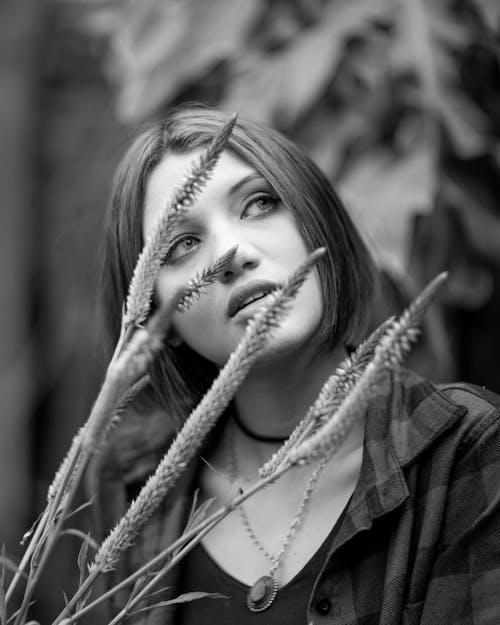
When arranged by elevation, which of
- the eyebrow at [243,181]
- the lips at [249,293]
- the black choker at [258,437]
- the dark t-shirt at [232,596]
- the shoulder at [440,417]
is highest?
the eyebrow at [243,181]

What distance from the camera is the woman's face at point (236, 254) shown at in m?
0.83

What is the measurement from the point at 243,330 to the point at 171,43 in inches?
35.0

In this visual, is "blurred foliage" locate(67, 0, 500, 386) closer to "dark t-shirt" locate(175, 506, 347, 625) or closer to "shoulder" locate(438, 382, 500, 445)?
"shoulder" locate(438, 382, 500, 445)

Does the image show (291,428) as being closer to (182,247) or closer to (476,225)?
(182,247)

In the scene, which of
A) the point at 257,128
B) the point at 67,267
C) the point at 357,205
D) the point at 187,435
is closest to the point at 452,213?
the point at 357,205

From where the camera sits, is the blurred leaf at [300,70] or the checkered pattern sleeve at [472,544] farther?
the blurred leaf at [300,70]

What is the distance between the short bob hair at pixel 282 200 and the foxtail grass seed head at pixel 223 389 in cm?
35

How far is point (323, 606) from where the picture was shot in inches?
31.8

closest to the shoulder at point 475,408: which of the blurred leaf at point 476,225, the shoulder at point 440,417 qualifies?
the shoulder at point 440,417

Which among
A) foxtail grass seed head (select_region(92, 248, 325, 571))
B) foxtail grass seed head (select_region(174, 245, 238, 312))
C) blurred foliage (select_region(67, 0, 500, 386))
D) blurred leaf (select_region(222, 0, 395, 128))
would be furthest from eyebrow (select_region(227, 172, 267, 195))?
blurred leaf (select_region(222, 0, 395, 128))

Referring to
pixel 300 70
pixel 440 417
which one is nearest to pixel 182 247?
pixel 440 417

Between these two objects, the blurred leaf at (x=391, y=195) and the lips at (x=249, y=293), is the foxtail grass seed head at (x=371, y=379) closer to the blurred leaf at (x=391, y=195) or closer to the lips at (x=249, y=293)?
the lips at (x=249, y=293)

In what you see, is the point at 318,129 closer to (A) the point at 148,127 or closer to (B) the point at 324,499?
(A) the point at 148,127

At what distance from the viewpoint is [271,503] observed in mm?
963
